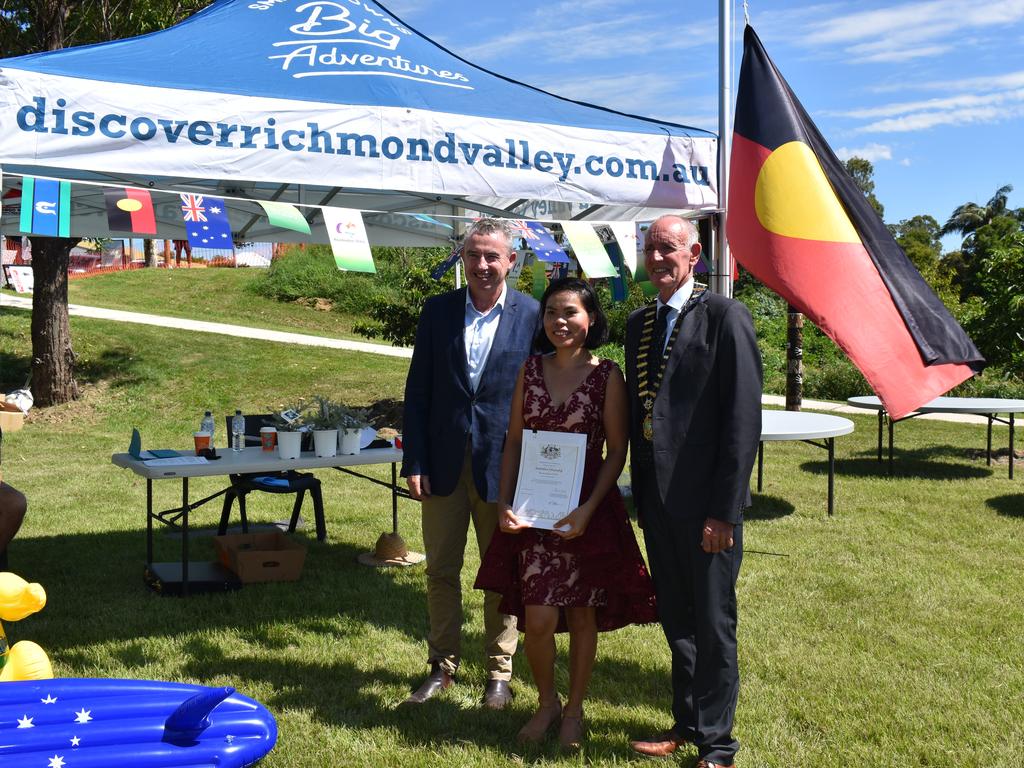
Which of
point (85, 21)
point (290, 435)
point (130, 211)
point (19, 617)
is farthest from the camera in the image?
point (85, 21)

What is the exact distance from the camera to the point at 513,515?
3.42 metres

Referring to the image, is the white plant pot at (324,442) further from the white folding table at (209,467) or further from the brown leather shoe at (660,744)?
the brown leather shoe at (660,744)

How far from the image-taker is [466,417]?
12.9 feet

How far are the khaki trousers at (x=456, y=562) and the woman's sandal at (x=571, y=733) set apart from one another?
531 millimetres

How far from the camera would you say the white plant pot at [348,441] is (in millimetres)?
5934

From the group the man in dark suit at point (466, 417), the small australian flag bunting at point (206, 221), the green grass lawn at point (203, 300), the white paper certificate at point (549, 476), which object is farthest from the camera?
the green grass lawn at point (203, 300)

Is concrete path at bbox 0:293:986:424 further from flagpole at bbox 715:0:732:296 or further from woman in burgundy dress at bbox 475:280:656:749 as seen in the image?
woman in burgundy dress at bbox 475:280:656:749

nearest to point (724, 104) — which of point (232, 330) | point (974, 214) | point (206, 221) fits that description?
point (206, 221)

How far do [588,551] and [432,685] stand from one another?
1124 mm

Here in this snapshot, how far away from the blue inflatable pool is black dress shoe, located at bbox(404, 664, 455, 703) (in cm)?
65

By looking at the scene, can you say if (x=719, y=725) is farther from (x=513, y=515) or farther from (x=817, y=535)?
(x=817, y=535)

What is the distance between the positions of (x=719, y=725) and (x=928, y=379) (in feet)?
5.52

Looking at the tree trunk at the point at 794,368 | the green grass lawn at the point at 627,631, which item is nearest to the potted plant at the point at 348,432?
the green grass lawn at the point at 627,631

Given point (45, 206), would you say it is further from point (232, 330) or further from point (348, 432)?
Result: point (232, 330)
